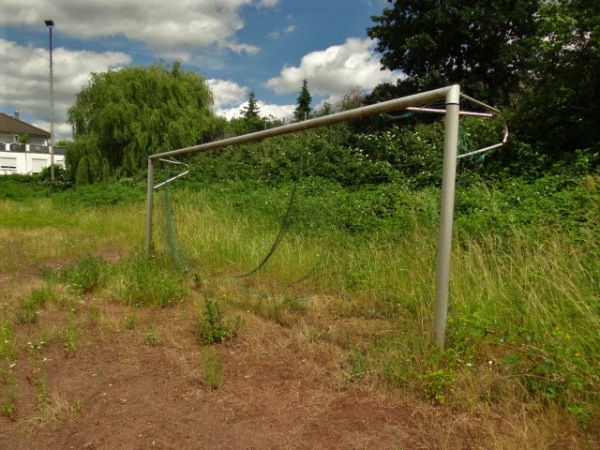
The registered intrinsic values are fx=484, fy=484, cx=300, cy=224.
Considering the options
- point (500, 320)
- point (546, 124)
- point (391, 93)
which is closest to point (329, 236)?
point (500, 320)

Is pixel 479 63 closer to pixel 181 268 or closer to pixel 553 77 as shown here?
pixel 553 77

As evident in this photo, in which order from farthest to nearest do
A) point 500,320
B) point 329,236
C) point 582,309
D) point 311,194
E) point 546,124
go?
1. point 546,124
2. point 311,194
3. point 329,236
4. point 500,320
5. point 582,309

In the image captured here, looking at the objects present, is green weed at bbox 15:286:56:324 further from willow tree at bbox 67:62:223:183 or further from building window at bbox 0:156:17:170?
building window at bbox 0:156:17:170

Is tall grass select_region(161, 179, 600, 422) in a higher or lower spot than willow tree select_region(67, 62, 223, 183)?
lower

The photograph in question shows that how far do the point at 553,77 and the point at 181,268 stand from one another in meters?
7.98

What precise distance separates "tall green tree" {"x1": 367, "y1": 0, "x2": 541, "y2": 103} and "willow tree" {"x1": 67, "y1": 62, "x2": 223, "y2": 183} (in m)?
9.80

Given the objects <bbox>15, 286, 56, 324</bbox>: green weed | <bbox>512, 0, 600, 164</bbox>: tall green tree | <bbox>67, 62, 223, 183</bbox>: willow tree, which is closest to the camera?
<bbox>15, 286, 56, 324</bbox>: green weed

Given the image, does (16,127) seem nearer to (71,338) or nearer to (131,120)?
(131,120)

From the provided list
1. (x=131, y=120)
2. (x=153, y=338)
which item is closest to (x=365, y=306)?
(x=153, y=338)

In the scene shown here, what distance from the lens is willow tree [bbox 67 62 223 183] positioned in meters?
A: 22.0

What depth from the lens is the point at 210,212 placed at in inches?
324

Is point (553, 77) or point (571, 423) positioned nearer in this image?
point (571, 423)

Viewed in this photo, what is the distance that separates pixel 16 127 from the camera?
65062 mm

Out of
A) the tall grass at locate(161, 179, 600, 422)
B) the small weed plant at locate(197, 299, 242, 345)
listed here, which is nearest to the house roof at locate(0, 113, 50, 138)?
the tall grass at locate(161, 179, 600, 422)
